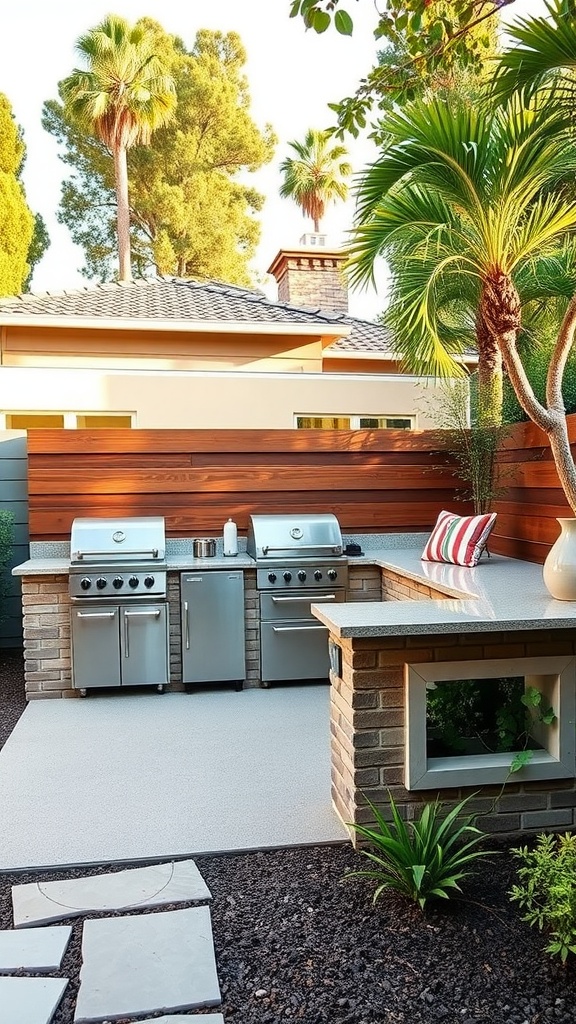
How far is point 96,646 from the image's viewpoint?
529 centimetres

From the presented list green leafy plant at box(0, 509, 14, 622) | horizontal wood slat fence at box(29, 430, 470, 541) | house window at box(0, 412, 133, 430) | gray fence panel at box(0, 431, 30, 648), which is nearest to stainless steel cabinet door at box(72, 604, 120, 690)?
horizontal wood slat fence at box(29, 430, 470, 541)

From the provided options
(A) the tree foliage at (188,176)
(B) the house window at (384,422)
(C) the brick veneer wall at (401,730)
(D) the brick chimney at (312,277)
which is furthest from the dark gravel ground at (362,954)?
(A) the tree foliage at (188,176)

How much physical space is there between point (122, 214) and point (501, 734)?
14.0 meters

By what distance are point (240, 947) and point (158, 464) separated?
159 inches

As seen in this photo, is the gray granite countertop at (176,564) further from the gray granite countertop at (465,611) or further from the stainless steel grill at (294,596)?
the gray granite countertop at (465,611)

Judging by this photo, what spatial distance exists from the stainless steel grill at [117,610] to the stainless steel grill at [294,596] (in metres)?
0.68

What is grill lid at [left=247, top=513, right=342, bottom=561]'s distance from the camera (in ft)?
18.2

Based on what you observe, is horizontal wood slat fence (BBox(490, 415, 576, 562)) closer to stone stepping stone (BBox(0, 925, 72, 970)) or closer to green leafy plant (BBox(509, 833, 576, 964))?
green leafy plant (BBox(509, 833, 576, 964))

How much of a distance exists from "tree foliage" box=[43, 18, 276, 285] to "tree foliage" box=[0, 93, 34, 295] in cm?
168

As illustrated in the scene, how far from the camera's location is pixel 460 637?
3.04m

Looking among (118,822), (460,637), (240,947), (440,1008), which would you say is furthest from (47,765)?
(440,1008)

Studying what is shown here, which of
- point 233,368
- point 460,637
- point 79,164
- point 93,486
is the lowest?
point 460,637

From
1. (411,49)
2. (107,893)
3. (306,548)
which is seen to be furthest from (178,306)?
(107,893)

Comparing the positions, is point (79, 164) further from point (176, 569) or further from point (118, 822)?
point (118, 822)
